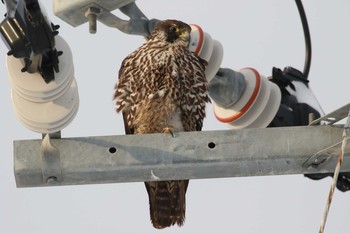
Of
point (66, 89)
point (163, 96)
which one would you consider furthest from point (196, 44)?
point (66, 89)

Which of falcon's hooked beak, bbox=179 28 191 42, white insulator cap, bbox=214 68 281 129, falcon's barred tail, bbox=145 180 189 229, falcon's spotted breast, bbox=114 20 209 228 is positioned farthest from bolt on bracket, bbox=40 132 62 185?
falcon's hooked beak, bbox=179 28 191 42

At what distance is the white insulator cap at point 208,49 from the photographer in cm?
558

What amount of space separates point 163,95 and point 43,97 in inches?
97.8

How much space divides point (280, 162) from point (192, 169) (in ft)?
1.14

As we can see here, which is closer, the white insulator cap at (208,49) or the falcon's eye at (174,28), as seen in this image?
the white insulator cap at (208,49)

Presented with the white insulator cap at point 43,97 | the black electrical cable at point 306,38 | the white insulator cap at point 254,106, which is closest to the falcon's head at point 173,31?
the black electrical cable at point 306,38

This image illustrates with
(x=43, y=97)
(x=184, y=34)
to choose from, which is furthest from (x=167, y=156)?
(x=184, y=34)

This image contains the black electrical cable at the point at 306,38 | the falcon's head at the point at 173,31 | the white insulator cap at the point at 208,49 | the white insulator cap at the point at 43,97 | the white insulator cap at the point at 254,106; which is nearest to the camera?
the white insulator cap at the point at 43,97

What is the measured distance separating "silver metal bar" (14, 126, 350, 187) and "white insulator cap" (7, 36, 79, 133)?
161 mm

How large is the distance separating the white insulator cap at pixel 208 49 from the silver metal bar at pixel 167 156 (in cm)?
171

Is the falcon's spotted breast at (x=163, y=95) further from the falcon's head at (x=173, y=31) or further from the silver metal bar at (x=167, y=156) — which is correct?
the silver metal bar at (x=167, y=156)

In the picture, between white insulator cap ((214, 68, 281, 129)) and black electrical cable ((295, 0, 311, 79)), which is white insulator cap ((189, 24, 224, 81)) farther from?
black electrical cable ((295, 0, 311, 79))

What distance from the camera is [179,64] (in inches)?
259

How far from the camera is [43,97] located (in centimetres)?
404
